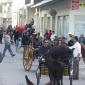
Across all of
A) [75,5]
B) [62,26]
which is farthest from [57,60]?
[62,26]

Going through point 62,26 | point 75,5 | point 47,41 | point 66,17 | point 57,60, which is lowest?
point 62,26

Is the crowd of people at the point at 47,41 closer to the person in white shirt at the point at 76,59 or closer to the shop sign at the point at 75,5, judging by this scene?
the person in white shirt at the point at 76,59

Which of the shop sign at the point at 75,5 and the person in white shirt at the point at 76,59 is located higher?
the shop sign at the point at 75,5

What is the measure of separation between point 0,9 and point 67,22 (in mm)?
60516

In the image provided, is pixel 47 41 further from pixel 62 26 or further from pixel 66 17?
pixel 62 26

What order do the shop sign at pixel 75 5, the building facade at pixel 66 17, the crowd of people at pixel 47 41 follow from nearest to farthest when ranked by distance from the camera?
the crowd of people at pixel 47 41 < the shop sign at pixel 75 5 < the building facade at pixel 66 17

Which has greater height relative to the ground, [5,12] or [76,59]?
[76,59]

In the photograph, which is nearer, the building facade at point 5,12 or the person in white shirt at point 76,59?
the person in white shirt at point 76,59

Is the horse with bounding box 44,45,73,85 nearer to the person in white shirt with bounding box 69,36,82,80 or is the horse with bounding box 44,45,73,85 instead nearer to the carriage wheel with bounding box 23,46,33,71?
the person in white shirt with bounding box 69,36,82,80

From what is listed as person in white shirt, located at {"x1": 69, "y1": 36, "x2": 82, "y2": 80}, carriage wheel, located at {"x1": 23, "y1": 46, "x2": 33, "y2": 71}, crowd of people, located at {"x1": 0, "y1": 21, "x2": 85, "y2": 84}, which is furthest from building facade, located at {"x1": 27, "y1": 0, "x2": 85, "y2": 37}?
person in white shirt, located at {"x1": 69, "y1": 36, "x2": 82, "y2": 80}

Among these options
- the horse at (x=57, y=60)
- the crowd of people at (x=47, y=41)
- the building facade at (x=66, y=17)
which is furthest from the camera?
the building facade at (x=66, y=17)

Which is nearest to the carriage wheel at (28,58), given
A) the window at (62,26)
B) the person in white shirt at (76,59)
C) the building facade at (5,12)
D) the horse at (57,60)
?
the person in white shirt at (76,59)

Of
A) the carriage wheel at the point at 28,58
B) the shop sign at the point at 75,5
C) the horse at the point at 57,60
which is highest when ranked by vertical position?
the shop sign at the point at 75,5

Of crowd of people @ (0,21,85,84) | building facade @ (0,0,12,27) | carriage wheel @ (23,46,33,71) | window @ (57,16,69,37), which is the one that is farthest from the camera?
building facade @ (0,0,12,27)
